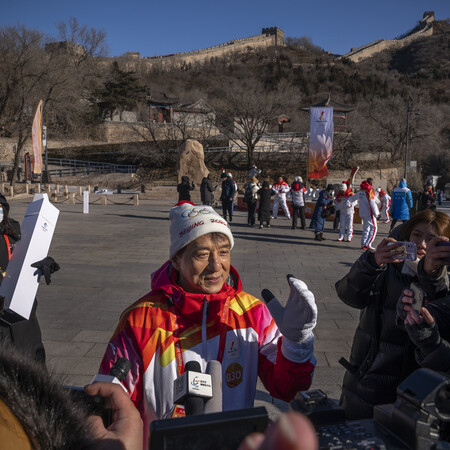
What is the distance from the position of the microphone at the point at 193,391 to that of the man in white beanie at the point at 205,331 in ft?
1.47

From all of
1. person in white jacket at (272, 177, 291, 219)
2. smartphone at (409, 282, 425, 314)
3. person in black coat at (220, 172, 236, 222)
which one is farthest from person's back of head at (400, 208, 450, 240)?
person in white jacket at (272, 177, 291, 219)

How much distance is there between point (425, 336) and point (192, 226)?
1.07 metres

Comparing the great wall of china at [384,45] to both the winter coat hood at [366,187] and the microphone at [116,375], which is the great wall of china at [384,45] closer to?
the winter coat hood at [366,187]

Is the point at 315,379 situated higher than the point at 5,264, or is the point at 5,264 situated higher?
the point at 5,264

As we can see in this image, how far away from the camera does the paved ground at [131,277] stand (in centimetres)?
436

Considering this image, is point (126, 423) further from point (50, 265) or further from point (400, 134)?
point (400, 134)

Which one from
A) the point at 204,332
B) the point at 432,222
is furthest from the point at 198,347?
the point at 432,222

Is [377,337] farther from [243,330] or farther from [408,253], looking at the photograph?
[243,330]

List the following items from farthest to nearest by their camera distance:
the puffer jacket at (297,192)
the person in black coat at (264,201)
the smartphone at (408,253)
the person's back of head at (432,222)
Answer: the person in black coat at (264,201) → the puffer jacket at (297,192) → the person's back of head at (432,222) → the smartphone at (408,253)

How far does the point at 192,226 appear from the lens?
1832 millimetres

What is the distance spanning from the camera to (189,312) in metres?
1.73

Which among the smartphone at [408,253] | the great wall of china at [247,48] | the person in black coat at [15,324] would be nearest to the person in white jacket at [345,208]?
the person in black coat at [15,324]

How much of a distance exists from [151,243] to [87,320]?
5.53 m

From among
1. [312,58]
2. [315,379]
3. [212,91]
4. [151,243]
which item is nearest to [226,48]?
[312,58]
